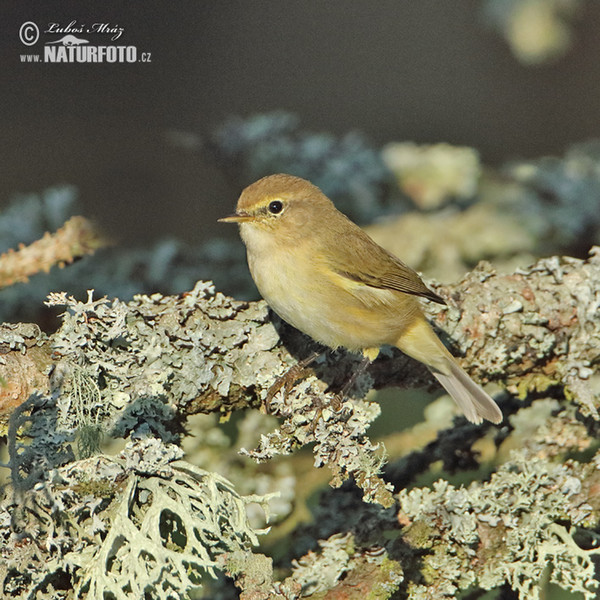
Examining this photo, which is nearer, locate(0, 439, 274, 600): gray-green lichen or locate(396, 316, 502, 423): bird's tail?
locate(0, 439, 274, 600): gray-green lichen

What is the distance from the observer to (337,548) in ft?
9.32

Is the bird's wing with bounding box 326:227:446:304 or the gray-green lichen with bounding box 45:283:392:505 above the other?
the bird's wing with bounding box 326:227:446:304

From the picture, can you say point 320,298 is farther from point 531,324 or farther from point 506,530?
point 506,530

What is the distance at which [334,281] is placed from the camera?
2957 millimetres

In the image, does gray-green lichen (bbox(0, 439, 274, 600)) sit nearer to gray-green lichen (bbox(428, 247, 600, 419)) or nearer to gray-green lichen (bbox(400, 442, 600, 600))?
gray-green lichen (bbox(400, 442, 600, 600))

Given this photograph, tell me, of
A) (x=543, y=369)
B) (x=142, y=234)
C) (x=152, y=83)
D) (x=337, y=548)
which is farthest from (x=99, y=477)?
(x=152, y=83)

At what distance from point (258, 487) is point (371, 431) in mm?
584

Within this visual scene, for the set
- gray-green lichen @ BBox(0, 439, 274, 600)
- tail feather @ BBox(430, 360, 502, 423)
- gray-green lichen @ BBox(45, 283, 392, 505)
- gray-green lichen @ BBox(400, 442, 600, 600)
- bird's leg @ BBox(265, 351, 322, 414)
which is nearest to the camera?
gray-green lichen @ BBox(0, 439, 274, 600)

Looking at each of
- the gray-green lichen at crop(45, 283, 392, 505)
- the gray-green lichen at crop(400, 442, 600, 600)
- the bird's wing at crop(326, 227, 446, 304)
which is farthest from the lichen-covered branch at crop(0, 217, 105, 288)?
the gray-green lichen at crop(400, 442, 600, 600)

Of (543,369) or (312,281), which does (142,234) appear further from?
(543,369)

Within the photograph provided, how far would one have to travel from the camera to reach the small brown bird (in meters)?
2.84

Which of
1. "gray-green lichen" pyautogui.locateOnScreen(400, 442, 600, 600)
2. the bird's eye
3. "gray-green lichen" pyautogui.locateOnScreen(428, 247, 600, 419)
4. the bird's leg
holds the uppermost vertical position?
the bird's eye

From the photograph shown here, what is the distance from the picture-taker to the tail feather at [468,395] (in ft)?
10.2

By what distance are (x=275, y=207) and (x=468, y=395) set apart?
113 centimetres
